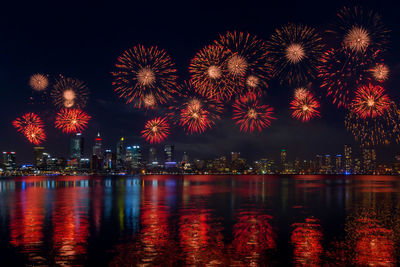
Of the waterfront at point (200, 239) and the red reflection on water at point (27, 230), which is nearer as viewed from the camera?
the waterfront at point (200, 239)

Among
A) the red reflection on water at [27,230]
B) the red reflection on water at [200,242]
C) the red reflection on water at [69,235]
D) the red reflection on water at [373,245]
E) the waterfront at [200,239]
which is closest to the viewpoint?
the red reflection on water at [373,245]

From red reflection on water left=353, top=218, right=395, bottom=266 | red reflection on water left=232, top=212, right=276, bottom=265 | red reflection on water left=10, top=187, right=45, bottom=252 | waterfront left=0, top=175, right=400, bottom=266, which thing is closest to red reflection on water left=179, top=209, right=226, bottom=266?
waterfront left=0, top=175, right=400, bottom=266

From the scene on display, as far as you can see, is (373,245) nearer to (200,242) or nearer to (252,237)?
(252,237)

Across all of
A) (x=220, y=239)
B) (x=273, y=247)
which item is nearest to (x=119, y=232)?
(x=220, y=239)

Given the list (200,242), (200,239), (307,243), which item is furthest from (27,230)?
(307,243)

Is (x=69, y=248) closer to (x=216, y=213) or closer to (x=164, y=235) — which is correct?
(x=164, y=235)

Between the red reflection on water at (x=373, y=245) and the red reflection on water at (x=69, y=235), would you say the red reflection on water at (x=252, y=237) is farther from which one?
the red reflection on water at (x=69, y=235)

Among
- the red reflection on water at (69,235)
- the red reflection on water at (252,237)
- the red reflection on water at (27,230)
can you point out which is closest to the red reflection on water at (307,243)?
the red reflection on water at (252,237)
